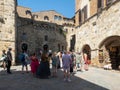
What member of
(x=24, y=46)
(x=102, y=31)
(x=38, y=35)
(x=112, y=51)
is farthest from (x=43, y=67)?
(x=38, y=35)

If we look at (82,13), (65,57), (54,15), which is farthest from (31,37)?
(65,57)

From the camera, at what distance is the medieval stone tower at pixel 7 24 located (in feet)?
67.9

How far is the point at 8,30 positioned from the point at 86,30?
788cm

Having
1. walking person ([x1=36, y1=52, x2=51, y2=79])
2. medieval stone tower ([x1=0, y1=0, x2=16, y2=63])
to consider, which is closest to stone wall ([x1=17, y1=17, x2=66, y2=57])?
medieval stone tower ([x1=0, y1=0, x2=16, y2=63])

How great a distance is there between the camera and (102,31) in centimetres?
1873

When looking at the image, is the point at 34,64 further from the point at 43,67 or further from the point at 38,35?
the point at 38,35

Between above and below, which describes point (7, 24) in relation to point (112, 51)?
above

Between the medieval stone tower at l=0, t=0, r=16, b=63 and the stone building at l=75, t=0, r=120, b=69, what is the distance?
7.49m

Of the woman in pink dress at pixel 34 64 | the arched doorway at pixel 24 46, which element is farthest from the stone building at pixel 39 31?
the woman in pink dress at pixel 34 64

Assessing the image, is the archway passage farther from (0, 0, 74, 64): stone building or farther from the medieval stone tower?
(0, 0, 74, 64): stone building

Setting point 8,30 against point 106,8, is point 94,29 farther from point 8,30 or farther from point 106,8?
point 8,30

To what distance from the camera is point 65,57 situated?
11.1m

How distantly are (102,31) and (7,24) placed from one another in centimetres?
911

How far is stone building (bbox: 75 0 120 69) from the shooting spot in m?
16.9
